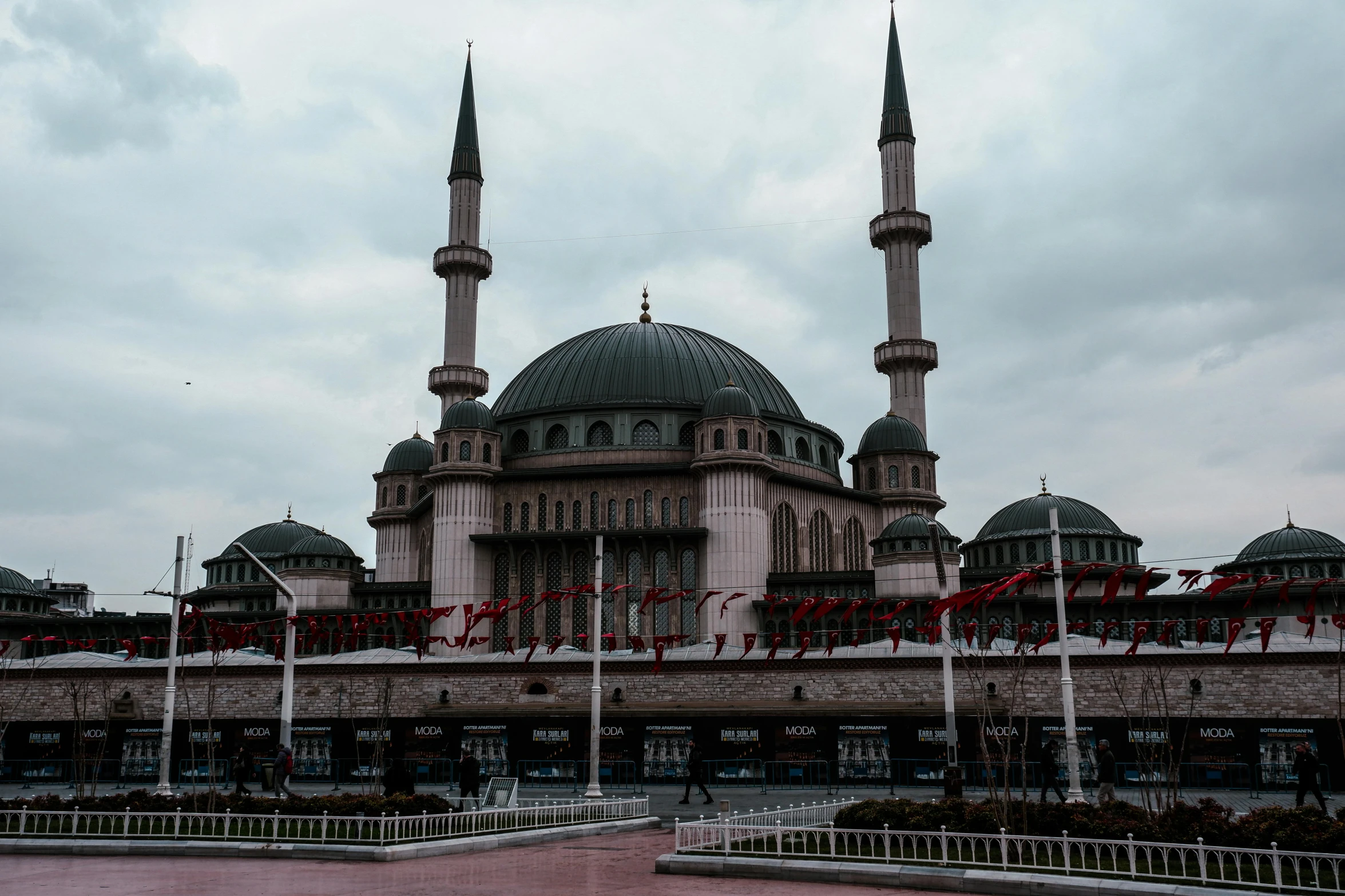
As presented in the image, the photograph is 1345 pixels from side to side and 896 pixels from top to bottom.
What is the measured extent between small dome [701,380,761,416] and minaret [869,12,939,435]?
13314 millimetres

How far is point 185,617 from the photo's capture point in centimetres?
4788

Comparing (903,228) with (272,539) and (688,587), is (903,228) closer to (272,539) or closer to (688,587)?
(688,587)

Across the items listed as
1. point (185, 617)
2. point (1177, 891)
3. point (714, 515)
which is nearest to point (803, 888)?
point (1177, 891)

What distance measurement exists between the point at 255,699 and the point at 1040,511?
43854mm

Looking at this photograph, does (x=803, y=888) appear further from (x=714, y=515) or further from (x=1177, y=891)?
(x=714, y=515)

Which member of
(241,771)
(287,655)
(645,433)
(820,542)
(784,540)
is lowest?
(241,771)

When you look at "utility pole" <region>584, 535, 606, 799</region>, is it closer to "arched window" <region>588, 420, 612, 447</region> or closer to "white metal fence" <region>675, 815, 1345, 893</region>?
"white metal fence" <region>675, 815, 1345, 893</region>

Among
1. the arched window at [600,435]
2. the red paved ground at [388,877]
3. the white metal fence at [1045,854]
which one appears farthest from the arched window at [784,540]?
the red paved ground at [388,877]

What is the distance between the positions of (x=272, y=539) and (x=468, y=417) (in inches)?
Result: 1178

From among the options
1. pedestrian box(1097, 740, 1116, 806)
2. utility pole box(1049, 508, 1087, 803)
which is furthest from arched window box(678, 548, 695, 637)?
pedestrian box(1097, 740, 1116, 806)

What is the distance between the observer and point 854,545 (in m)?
59.6

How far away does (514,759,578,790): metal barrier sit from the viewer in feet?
120

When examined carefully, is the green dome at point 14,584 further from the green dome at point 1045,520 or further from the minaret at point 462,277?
the green dome at point 1045,520

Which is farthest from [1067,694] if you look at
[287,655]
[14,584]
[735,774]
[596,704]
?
[14,584]
